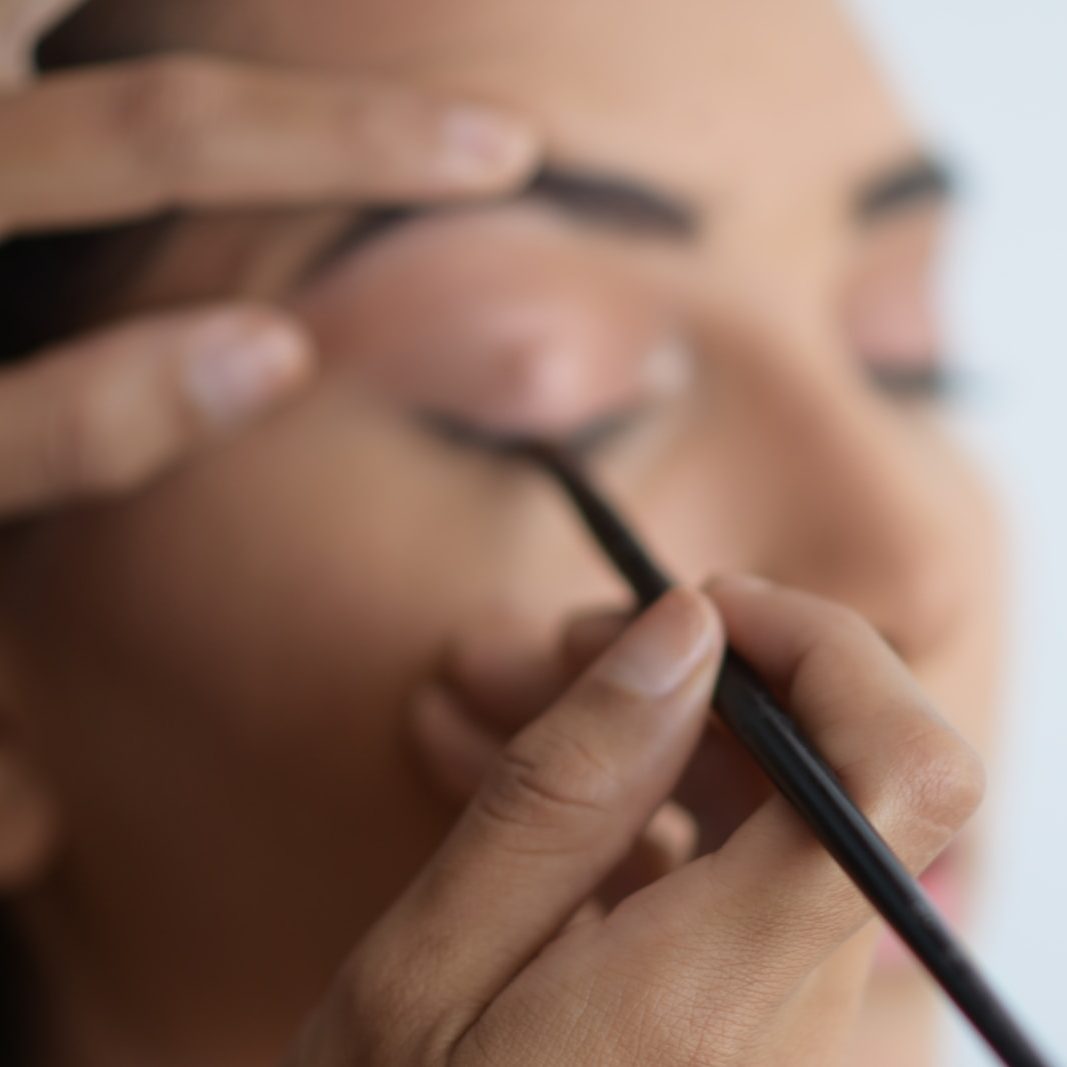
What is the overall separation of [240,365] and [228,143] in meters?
0.14

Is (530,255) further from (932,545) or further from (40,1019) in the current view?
(40,1019)

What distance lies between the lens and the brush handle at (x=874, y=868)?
40 cm

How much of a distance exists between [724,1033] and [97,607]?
1.88 feet

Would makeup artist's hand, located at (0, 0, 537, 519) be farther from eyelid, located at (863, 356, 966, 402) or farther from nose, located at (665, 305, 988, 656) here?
eyelid, located at (863, 356, 966, 402)

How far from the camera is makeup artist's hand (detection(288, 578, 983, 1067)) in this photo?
463 mm

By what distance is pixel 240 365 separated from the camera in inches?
30.1

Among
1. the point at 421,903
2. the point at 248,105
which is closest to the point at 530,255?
the point at 248,105

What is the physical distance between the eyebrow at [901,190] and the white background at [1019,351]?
0.06 metres

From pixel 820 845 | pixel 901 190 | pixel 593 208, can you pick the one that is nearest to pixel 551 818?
pixel 820 845

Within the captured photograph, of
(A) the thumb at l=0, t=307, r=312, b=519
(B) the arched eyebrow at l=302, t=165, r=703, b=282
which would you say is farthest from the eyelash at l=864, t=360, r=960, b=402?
(A) the thumb at l=0, t=307, r=312, b=519

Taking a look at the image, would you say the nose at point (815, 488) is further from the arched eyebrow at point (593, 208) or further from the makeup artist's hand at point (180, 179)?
the makeup artist's hand at point (180, 179)

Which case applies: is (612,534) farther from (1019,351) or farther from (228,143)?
(1019,351)

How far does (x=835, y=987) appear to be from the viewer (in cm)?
51

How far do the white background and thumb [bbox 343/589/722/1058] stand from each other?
0.56 metres
